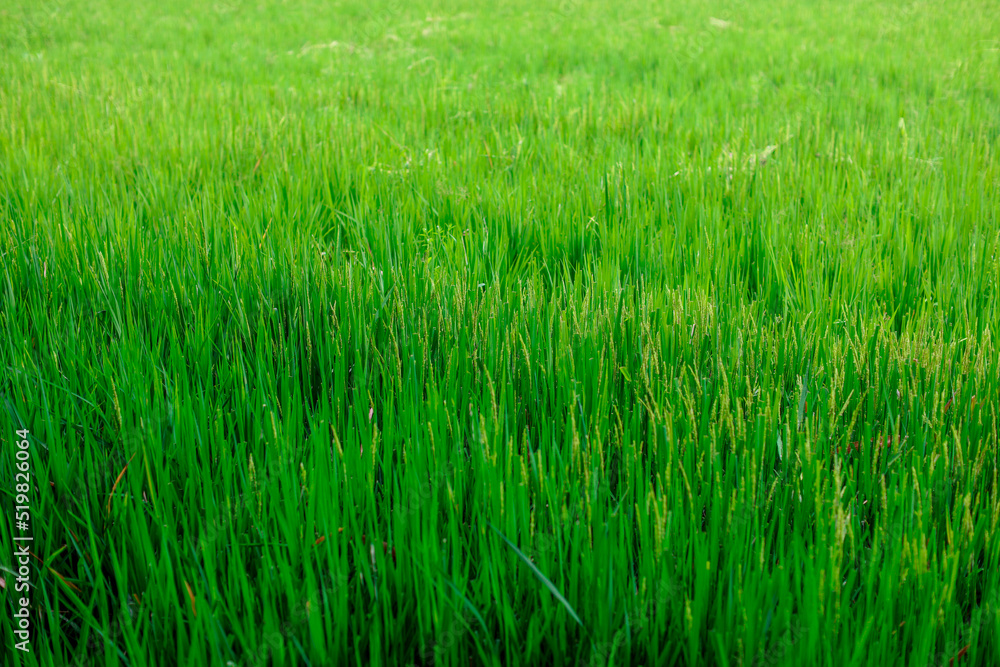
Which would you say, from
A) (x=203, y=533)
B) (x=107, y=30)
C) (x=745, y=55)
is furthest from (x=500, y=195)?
(x=107, y=30)

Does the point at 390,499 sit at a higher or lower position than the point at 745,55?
lower

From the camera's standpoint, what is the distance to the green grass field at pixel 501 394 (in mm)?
899

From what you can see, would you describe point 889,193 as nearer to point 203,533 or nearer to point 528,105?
point 528,105

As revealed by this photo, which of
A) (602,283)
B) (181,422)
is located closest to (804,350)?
(602,283)

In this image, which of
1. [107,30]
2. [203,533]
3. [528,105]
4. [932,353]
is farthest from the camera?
[107,30]

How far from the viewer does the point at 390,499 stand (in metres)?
1.10

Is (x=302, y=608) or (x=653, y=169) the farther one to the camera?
(x=653, y=169)

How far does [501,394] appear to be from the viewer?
126 cm

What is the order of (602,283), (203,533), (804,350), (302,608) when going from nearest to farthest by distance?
(302,608) < (203,533) < (804,350) < (602,283)

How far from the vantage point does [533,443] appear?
1.28 metres

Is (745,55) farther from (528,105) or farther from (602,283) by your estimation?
(602,283)

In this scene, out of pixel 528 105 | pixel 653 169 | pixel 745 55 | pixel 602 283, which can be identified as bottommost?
pixel 602 283

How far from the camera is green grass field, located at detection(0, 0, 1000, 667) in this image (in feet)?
2.95

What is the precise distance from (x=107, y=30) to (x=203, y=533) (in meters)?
8.06
